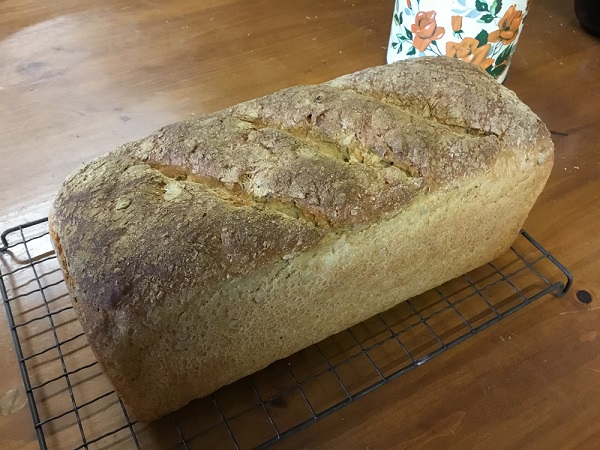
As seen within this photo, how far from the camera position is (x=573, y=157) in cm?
127

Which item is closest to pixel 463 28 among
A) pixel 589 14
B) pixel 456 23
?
pixel 456 23

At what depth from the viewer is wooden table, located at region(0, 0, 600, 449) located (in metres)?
0.85

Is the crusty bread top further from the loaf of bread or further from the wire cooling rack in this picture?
the wire cooling rack

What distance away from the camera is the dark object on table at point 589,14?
1536 millimetres

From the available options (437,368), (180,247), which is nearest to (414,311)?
(437,368)

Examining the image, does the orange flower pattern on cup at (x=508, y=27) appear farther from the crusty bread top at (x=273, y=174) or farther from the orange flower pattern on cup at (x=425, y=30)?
the crusty bread top at (x=273, y=174)

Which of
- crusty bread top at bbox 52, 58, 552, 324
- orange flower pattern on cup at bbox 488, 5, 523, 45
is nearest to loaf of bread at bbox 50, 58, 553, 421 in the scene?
crusty bread top at bbox 52, 58, 552, 324

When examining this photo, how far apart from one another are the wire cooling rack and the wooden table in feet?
0.10

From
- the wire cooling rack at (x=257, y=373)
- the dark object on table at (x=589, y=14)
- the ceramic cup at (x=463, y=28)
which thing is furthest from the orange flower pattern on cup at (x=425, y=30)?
the dark object on table at (x=589, y=14)

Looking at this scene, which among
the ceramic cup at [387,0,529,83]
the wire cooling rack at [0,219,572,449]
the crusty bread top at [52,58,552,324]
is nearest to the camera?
the crusty bread top at [52,58,552,324]

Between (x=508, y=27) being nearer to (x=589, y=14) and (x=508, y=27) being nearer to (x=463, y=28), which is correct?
(x=463, y=28)

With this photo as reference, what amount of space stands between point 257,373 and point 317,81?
31.8 inches

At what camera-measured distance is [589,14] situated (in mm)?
1555

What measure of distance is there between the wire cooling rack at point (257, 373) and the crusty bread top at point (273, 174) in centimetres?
22
